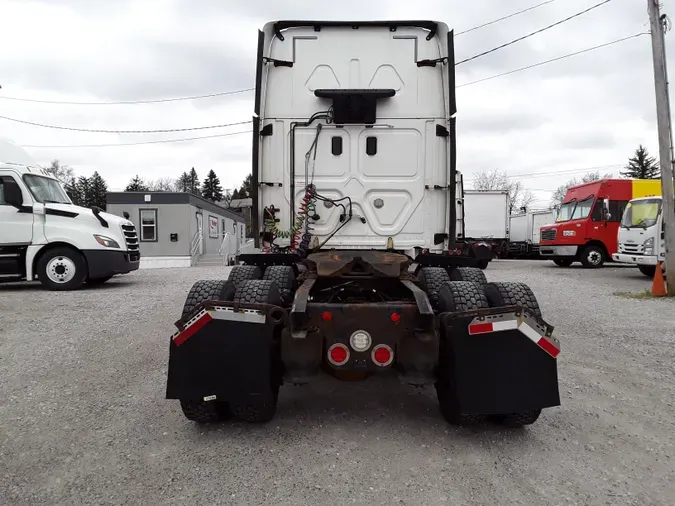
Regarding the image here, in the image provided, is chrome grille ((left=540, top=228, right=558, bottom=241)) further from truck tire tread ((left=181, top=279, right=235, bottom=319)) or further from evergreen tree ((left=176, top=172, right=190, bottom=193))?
evergreen tree ((left=176, top=172, right=190, bottom=193))

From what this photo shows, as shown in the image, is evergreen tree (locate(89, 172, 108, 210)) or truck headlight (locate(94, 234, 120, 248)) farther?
evergreen tree (locate(89, 172, 108, 210))

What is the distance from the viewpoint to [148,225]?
71.9 ft

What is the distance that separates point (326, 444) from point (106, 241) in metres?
9.66

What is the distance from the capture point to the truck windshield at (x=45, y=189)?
436 inches

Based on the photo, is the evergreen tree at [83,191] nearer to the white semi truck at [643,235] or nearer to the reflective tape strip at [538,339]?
the white semi truck at [643,235]

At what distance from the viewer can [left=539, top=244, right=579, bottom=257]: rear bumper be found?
1844cm

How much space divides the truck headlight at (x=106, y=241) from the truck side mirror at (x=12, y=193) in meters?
1.66

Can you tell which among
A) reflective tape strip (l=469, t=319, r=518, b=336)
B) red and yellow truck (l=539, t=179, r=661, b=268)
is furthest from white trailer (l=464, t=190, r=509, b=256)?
reflective tape strip (l=469, t=319, r=518, b=336)

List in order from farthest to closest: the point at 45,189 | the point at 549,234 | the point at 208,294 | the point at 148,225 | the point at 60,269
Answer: the point at 148,225 → the point at 549,234 → the point at 45,189 → the point at 60,269 → the point at 208,294

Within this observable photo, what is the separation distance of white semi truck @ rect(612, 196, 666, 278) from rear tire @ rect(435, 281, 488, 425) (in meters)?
12.1

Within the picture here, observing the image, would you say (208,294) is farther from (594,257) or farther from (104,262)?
(594,257)

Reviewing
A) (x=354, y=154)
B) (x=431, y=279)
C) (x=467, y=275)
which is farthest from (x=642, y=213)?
(x=431, y=279)

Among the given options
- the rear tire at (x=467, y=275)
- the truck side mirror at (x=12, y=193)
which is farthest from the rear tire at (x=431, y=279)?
the truck side mirror at (x=12, y=193)

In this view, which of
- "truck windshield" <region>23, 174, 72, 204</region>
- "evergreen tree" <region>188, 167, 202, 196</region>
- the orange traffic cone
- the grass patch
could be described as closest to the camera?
the orange traffic cone
